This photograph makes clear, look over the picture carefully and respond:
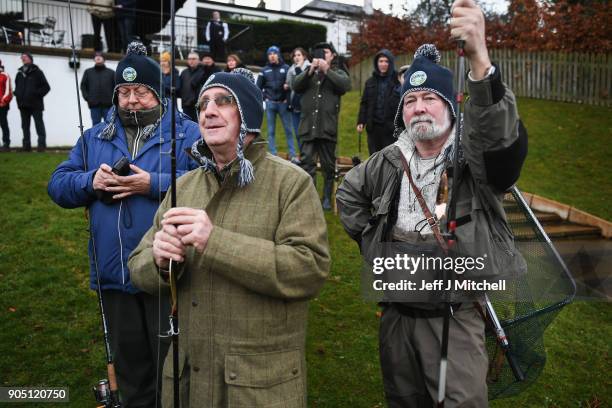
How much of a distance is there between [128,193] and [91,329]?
266 centimetres

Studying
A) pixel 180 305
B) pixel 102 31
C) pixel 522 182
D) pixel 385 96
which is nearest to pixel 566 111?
pixel 522 182

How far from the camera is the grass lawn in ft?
14.8

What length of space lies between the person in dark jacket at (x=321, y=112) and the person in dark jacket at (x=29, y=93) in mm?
7903

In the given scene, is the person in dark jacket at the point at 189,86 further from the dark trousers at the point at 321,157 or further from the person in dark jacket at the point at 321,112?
the dark trousers at the point at 321,157

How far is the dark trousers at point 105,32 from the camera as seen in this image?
56.1 feet

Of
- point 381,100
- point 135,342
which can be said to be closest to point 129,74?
point 135,342

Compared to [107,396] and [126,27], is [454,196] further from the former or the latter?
[126,27]

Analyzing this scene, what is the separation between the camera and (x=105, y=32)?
17.9 meters

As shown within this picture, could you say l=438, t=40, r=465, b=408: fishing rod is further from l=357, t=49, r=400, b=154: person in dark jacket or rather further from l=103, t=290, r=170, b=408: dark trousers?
l=357, t=49, r=400, b=154: person in dark jacket

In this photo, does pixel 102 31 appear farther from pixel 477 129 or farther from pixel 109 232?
pixel 477 129

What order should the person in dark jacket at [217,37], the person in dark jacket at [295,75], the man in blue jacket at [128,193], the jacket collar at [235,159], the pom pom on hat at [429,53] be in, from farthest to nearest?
the person in dark jacket at [217,37]
the person in dark jacket at [295,75]
the man in blue jacket at [128,193]
the pom pom on hat at [429,53]
the jacket collar at [235,159]

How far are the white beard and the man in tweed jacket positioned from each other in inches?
24.2

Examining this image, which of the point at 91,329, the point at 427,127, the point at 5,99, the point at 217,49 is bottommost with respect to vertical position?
the point at 91,329

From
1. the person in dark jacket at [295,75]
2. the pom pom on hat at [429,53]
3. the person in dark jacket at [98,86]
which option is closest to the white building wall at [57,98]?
the person in dark jacket at [98,86]
